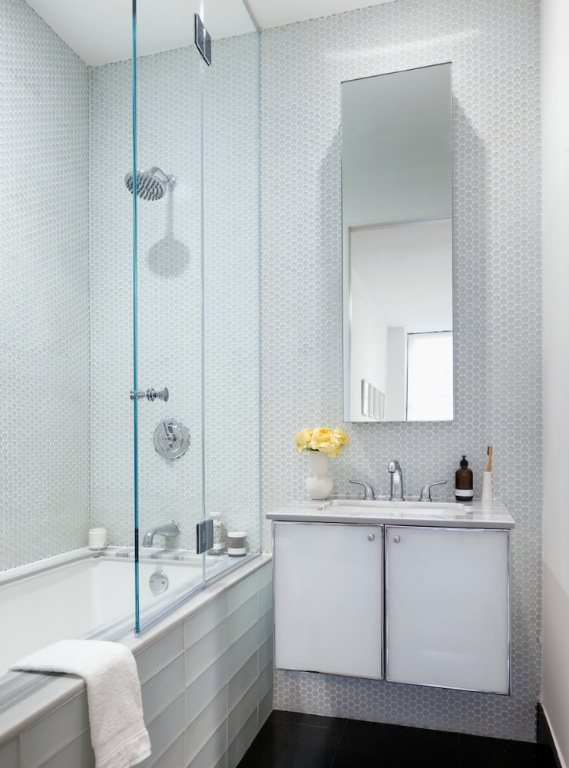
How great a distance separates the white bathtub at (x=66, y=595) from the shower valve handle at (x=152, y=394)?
0.49 metres

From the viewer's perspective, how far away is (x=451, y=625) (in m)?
1.87

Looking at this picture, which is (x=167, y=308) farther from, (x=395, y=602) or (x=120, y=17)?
(x=120, y=17)

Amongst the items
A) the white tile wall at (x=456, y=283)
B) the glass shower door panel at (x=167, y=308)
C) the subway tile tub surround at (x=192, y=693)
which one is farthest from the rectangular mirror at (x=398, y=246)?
the subway tile tub surround at (x=192, y=693)

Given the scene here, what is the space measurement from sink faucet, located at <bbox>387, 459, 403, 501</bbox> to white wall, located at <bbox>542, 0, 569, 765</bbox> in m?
0.52

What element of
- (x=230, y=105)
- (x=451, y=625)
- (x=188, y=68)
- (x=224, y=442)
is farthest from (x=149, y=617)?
(x=230, y=105)

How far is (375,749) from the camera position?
2186 mm

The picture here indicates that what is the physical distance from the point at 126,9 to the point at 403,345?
70.4 inches

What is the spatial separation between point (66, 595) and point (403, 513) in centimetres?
138

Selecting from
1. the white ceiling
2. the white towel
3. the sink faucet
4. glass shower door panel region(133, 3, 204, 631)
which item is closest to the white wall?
the sink faucet

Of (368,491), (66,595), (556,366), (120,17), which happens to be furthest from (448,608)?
(120,17)

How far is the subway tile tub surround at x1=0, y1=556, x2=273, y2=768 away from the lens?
3.78ft

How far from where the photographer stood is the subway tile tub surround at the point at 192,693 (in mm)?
1152

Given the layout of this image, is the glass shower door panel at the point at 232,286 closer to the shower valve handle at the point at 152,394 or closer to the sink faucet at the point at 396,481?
the shower valve handle at the point at 152,394

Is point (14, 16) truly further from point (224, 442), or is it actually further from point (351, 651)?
point (351, 651)
